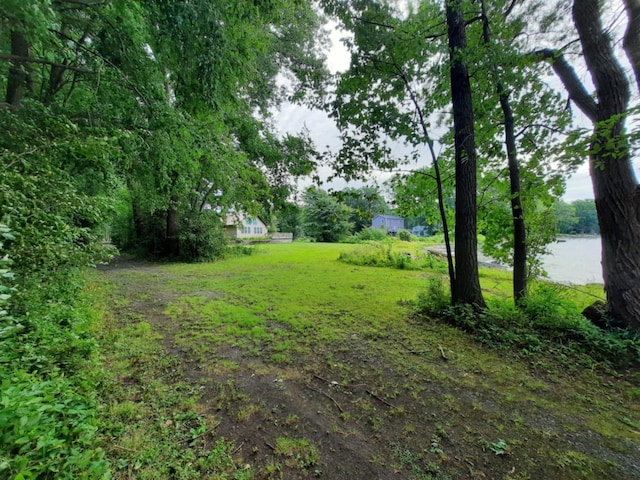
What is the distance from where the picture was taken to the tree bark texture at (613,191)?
3.02 m

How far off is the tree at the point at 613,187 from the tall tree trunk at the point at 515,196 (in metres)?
0.81

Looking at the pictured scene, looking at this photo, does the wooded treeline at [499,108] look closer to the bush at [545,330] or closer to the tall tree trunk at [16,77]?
the bush at [545,330]

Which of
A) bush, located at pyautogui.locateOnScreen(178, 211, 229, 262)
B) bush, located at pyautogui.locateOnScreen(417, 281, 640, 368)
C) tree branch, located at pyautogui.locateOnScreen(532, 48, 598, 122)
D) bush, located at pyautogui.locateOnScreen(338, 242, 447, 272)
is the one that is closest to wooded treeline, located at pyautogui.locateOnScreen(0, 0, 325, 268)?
tree branch, located at pyautogui.locateOnScreen(532, 48, 598, 122)

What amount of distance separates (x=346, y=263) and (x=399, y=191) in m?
6.09

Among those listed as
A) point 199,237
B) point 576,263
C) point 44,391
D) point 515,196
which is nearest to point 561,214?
point 515,196

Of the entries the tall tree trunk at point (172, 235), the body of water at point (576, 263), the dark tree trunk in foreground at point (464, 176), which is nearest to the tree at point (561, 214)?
the body of water at point (576, 263)

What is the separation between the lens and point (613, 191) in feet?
10.3

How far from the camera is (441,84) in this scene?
428cm

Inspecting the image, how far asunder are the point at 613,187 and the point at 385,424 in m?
4.03

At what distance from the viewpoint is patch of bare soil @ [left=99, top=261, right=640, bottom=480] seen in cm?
155

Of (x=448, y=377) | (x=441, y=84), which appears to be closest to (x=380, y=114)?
(x=441, y=84)

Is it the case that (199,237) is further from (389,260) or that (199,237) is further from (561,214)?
(561,214)

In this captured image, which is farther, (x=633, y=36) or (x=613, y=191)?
(x=613, y=191)

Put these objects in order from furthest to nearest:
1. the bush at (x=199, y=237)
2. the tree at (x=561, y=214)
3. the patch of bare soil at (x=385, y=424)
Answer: the bush at (x=199, y=237)
the tree at (x=561, y=214)
the patch of bare soil at (x=385, y=424)
